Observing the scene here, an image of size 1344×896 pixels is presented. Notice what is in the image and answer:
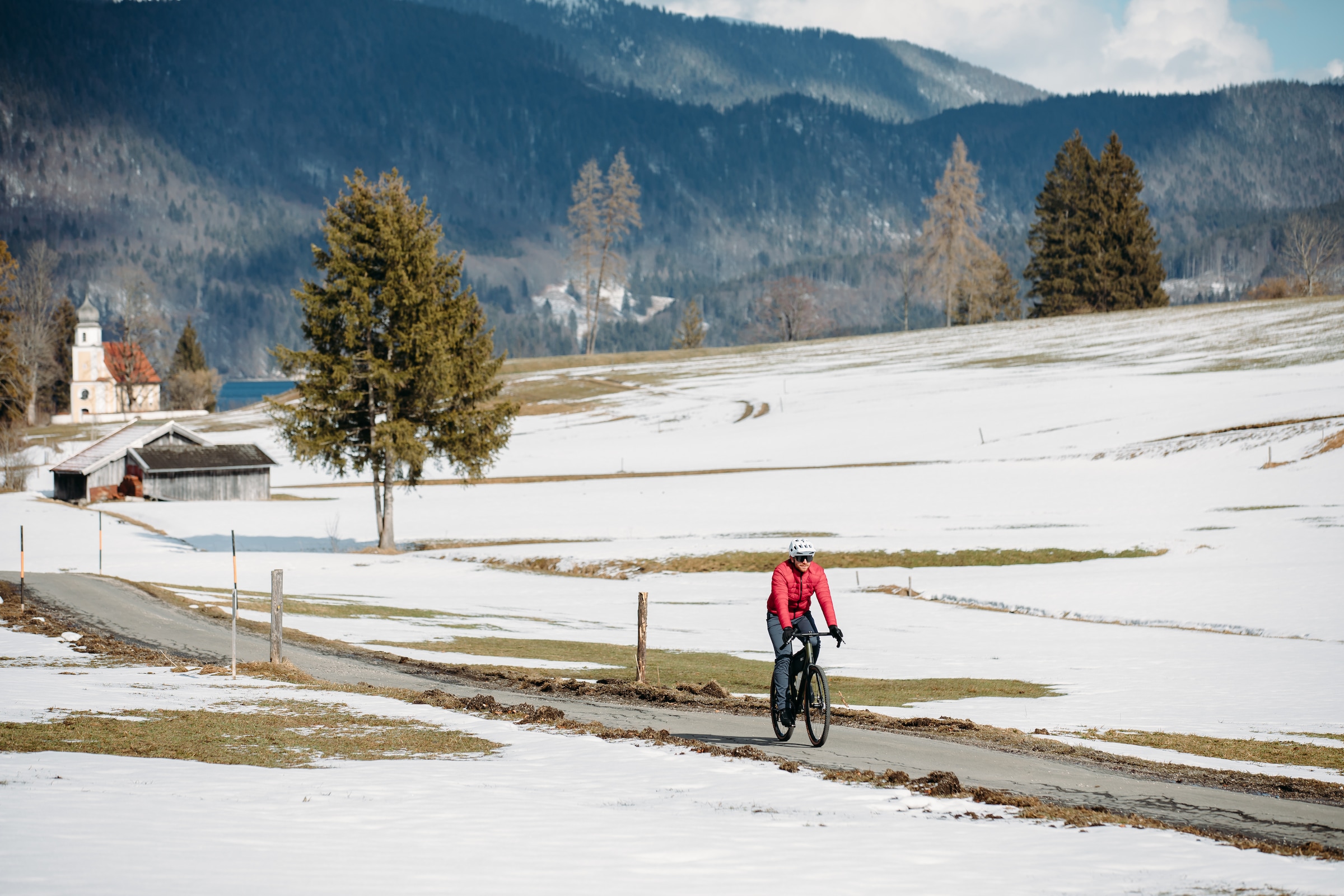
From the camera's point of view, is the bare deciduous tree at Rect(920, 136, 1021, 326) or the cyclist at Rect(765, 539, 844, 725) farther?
the bare deciduous tree at Rect(920, 136, 1021, 326)

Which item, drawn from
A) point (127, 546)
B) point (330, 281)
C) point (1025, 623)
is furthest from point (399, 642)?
point (127, 546)

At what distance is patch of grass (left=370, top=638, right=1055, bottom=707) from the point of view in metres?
20.9

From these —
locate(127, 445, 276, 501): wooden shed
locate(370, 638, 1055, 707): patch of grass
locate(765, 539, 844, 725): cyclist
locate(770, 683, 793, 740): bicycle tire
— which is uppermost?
locate(127, 445, 276, 501): wooden shed

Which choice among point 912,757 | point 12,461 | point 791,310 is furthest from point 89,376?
point 912,757

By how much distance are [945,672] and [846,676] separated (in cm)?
231

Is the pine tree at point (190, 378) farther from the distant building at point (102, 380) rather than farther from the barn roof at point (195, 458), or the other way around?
the barn roof at point (195, 458)

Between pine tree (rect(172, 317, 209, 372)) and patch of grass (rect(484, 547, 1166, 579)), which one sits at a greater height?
Answer: pine tree (rect(172, 317, 209, 372))

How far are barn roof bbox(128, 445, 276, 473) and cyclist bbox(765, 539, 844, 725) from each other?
206ft

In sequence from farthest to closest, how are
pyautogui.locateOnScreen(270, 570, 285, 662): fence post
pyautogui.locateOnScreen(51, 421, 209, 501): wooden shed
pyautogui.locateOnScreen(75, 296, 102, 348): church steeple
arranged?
pyautogui.locateOnScreen(75, 296, 102, 348): church steeple, pyautogui.locateOnScreen(51, 421, 209, 501): wooden shed, pyautogui.locateOnScreen(270, 570, 285, 662): fence post

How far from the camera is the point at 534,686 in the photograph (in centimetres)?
1931

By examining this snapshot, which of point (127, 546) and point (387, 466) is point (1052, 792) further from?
point (127, 546)

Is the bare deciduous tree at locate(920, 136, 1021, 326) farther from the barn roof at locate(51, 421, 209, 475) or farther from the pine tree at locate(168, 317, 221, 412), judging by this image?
the pine tree at locate(168, 317, 221, 412)

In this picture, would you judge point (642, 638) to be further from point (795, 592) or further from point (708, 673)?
point (795, 592)

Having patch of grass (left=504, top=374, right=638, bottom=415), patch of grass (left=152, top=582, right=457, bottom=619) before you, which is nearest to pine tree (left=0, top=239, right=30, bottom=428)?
patch of grass (left=504, top=374, right=638, bottom=415)
